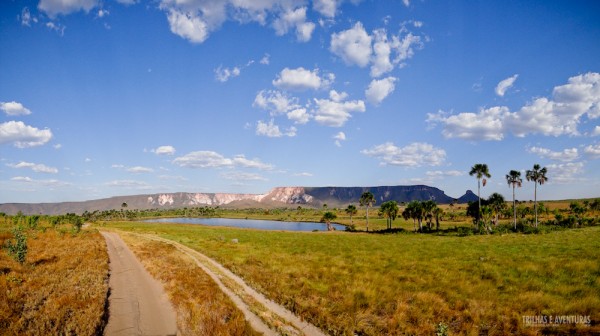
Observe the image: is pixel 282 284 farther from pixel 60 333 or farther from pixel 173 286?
pixel 60 333

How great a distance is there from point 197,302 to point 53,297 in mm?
8140

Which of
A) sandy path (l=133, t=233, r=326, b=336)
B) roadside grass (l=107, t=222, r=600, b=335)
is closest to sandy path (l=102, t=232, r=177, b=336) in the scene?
sandy path (l=133, t=233, r=326, b=336)

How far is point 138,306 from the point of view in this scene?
1706 centimetres

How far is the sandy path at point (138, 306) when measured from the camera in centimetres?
1398

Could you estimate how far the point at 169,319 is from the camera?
1520 centimetres

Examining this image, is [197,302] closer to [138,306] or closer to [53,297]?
[138,306]

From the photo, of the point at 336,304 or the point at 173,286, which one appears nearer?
the point at 336,304

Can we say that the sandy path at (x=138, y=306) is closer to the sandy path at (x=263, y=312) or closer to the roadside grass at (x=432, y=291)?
the sandy path at (x=263, y=312)

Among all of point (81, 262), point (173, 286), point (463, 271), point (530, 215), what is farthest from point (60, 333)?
point (530, 215)

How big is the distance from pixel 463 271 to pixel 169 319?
2383 cm

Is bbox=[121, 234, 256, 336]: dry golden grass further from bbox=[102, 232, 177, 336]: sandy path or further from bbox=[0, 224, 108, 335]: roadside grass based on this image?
bbox=[0, 224, 108, 335]: roadside grass

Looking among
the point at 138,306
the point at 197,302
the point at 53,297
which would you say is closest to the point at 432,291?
the point at 197,302

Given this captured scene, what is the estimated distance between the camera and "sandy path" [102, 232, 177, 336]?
1398cm

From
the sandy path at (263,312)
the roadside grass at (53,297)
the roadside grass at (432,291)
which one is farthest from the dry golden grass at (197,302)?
the roadside grass at (53,297)
